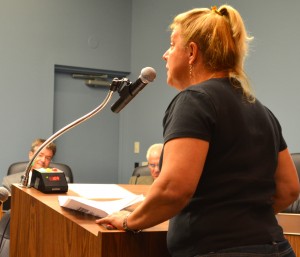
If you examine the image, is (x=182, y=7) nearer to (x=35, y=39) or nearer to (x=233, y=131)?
(x=35, y=39)

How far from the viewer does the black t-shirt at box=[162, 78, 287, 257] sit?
121cm

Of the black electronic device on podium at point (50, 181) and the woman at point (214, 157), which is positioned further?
the black electronic device on podium at point (50, 181)

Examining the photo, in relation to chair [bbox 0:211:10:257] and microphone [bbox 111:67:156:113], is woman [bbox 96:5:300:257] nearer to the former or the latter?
microphone [bbox 111:67:156:113]

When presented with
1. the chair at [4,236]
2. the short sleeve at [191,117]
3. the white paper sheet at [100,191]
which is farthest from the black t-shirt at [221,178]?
the chair at [4,236]

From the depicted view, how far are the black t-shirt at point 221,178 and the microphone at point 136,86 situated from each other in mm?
503

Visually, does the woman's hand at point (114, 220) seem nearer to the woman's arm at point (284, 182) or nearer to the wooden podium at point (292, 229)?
the woman's arm at point (284, 182)

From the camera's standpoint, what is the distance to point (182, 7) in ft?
18.7

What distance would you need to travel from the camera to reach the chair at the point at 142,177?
4488mm

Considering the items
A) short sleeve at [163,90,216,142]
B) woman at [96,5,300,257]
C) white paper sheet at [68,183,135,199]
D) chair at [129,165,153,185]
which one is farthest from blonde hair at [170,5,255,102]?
chair at [129,165,153,185]

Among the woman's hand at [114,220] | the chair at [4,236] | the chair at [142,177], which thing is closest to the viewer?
the woman's hand at [114,220]

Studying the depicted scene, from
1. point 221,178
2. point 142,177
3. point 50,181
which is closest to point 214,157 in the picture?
point 221,178

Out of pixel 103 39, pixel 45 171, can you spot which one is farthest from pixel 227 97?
pixel 103 39

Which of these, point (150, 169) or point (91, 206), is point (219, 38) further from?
point (150, 169)

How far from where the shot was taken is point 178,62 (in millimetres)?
1401
